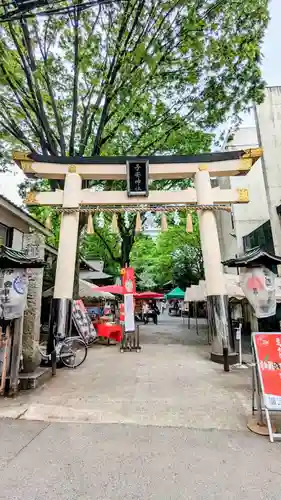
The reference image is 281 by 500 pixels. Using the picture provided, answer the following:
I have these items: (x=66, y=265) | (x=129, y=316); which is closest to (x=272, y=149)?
(x=129, y=316)

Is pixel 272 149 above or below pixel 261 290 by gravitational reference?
above

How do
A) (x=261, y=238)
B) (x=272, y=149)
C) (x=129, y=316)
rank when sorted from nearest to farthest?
(x=129, y=316), (x=272, y=149), (x=261, y=238)

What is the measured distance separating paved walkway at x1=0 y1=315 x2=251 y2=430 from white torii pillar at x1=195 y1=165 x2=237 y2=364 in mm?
689

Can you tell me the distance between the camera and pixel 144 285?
112 ft

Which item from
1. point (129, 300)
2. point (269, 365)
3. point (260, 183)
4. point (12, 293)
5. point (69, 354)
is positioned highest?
point (260, 183)

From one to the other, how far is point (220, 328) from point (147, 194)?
474 cm

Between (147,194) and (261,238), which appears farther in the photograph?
(261,238)

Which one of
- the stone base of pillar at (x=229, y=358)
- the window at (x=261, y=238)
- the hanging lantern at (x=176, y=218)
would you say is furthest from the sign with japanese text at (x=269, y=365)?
the hanging lantern at (x=176, y=218)

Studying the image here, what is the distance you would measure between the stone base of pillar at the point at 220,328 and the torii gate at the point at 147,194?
0.11 meters

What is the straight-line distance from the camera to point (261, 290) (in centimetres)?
555

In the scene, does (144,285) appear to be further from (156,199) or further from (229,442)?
(229,442)

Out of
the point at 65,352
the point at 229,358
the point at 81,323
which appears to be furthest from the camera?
the point at 81,323

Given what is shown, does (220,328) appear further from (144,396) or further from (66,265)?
(66,265)

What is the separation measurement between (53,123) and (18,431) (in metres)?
10.7
